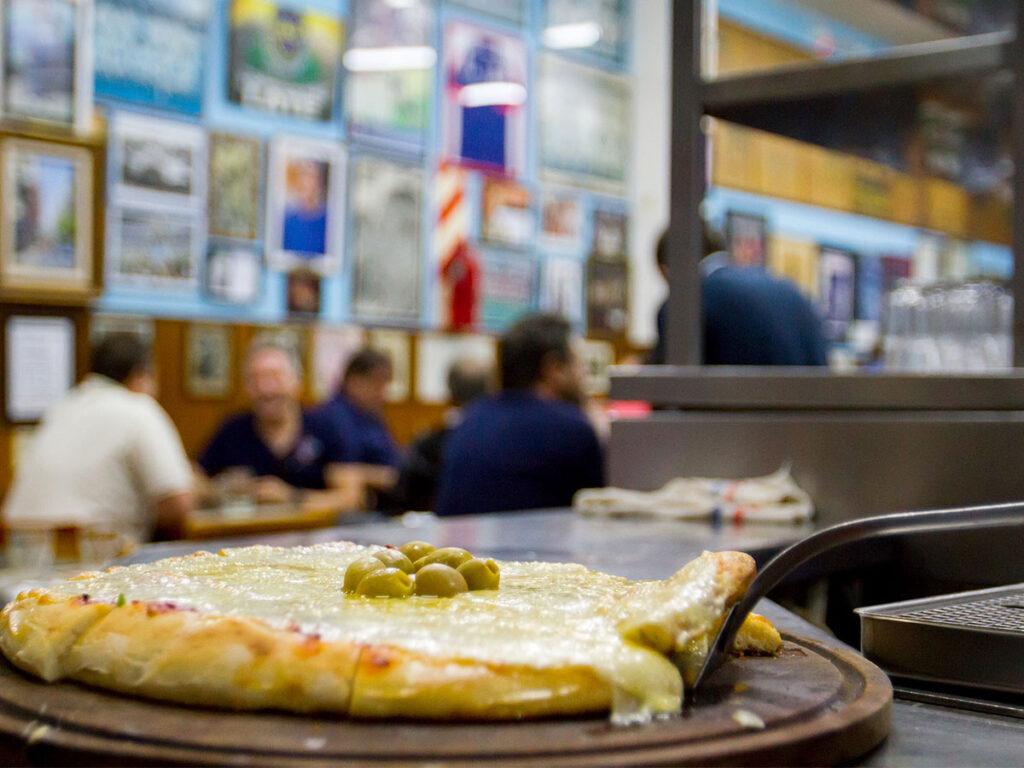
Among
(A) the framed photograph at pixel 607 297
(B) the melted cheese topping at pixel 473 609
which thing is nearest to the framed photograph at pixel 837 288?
(A) the framed photograph at pixel 607 297

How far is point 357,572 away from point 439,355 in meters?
6.17

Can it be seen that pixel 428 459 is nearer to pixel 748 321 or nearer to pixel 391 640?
pixel 748 321

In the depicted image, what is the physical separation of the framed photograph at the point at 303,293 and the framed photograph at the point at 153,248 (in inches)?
24.0

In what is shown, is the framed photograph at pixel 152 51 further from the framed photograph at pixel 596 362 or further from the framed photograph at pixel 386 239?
the framed photograph at pixel 596 362

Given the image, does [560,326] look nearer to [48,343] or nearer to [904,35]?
[904,35]

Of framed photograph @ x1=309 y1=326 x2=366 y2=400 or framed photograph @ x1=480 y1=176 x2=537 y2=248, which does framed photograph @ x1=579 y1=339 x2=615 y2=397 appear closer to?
framed photograph @ x1=480 y1=176 x2=537 y2=248

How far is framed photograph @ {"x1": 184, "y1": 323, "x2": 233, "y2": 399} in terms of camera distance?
584cm

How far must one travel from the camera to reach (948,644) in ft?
3.51

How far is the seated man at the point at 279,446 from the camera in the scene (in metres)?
5.65

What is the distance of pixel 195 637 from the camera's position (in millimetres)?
847

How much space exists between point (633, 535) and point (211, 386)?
14.0 ft

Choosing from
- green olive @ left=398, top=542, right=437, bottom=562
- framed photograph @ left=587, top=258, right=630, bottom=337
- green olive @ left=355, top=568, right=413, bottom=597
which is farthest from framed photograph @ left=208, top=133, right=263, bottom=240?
green olive @ left=355, top=568, right=413, bottom=597

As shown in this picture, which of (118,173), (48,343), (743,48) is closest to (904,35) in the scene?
(743,48)

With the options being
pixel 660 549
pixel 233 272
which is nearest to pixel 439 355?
pixel 233 272
